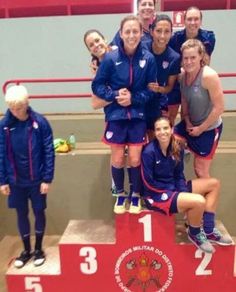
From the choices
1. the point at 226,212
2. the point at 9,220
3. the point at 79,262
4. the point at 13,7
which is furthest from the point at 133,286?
the point at 13,7

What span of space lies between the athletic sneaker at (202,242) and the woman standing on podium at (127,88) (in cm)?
59

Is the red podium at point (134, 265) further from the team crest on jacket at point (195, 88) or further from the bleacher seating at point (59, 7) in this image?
the bleacher seating at point (59, 7)

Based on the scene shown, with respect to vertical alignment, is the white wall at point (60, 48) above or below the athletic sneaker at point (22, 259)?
above

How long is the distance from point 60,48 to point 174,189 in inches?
116

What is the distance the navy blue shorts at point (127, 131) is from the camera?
8.37ft

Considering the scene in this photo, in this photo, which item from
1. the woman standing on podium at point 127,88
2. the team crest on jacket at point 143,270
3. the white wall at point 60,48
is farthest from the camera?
the white wall at point 60,48

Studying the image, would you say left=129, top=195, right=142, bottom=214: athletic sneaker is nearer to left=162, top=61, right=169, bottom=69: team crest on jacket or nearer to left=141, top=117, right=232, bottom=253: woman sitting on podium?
left=141, top=117, right=232, bottom=253: woman sitting on podium

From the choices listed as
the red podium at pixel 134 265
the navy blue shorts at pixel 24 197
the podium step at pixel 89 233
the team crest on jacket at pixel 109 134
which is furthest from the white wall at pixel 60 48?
the red podium at pixel 134 265

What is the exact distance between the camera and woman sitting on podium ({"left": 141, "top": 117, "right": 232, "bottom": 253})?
8.34 feet

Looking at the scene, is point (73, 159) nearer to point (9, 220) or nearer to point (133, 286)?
point (9, 220)

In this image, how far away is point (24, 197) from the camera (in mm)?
2848

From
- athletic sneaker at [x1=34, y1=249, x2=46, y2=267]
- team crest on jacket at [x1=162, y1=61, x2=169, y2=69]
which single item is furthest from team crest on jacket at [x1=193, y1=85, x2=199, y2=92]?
athletic sneaker at [x1=34, y1=249, x2=46, y2=267]

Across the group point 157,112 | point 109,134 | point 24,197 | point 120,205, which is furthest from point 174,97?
point 24,197

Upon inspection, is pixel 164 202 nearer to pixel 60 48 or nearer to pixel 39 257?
pixel 39 257
